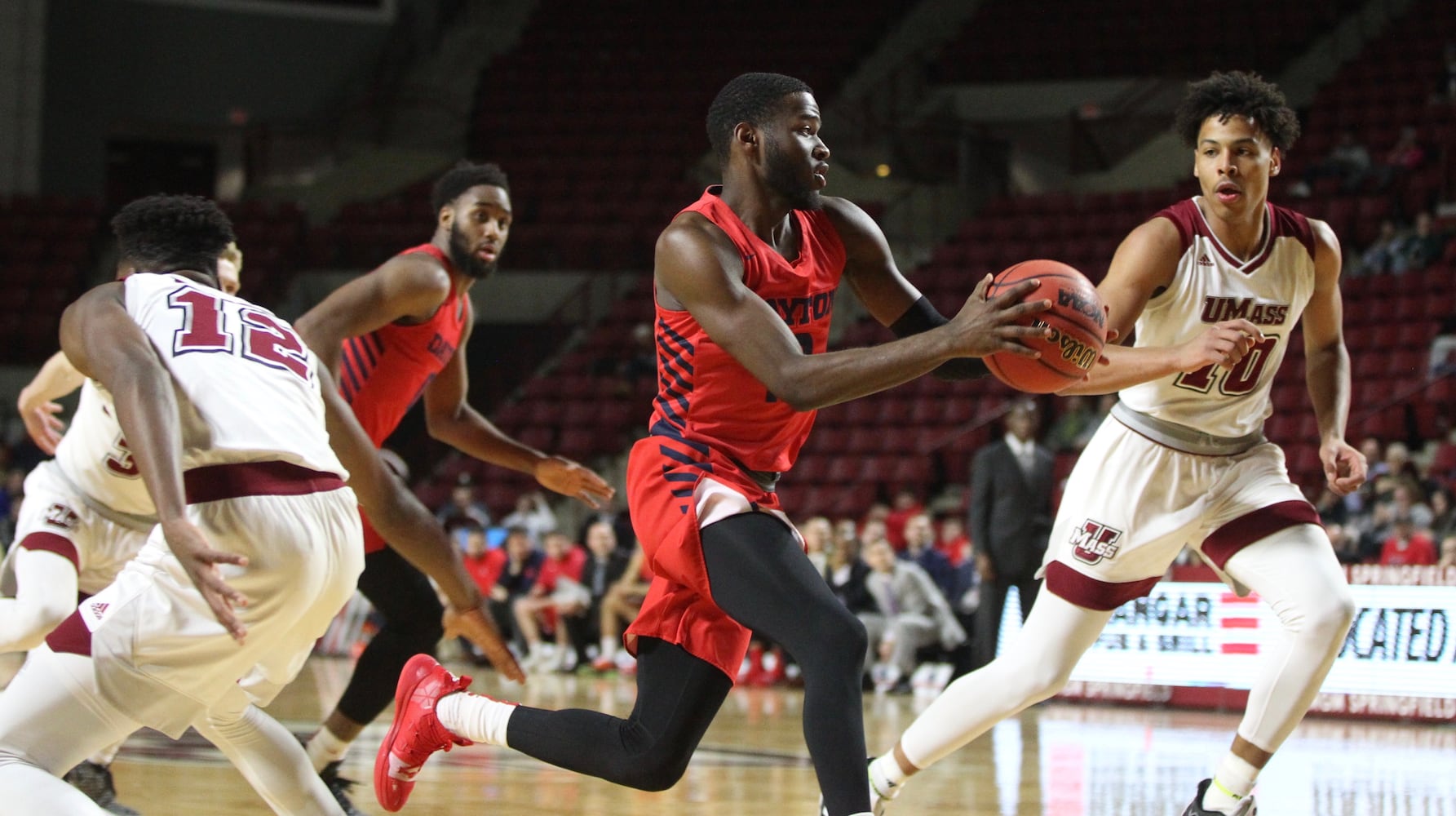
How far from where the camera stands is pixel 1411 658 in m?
8.20

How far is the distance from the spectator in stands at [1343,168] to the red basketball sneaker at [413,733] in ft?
40.4

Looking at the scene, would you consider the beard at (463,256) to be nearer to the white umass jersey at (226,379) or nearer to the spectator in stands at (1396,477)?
the white umass jersey at (226,379)

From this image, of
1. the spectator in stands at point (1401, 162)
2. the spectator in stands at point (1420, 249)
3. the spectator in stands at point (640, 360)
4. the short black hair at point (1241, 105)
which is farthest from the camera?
the spectator in stands at point (640, 360)

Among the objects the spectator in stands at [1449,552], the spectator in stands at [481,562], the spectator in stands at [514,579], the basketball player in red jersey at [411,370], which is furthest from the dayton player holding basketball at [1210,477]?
the spectator in stands at [481,562]

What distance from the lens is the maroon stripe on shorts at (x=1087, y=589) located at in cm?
420

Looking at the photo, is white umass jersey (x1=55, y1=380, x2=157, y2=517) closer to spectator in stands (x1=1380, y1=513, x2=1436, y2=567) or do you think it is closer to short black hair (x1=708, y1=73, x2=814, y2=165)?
short black hair (x1=708, y1=73, x2=814, y2=165)

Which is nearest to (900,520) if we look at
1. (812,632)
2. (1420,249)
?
(1420,249)

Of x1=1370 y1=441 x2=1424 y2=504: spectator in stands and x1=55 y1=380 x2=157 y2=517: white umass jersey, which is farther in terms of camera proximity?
x1=1370 y1=441 x2=1424 y2=504: spectator in stands

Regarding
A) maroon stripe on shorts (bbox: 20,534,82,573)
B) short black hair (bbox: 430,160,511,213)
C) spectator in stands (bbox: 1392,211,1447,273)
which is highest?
spectator in stands (bbox: 1392,211,1447,273)

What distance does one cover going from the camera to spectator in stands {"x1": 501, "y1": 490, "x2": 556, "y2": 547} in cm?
1376

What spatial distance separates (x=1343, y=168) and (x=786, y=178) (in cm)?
1257

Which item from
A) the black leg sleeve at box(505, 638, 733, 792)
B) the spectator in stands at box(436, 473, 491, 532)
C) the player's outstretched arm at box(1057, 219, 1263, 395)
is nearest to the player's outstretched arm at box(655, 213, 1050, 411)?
the player's outstretched arm at box(1057, 219, 1263, 395)

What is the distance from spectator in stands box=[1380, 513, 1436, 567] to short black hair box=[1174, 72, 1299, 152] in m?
5.14

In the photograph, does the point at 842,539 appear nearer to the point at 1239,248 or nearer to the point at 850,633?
the point at 1239,248
